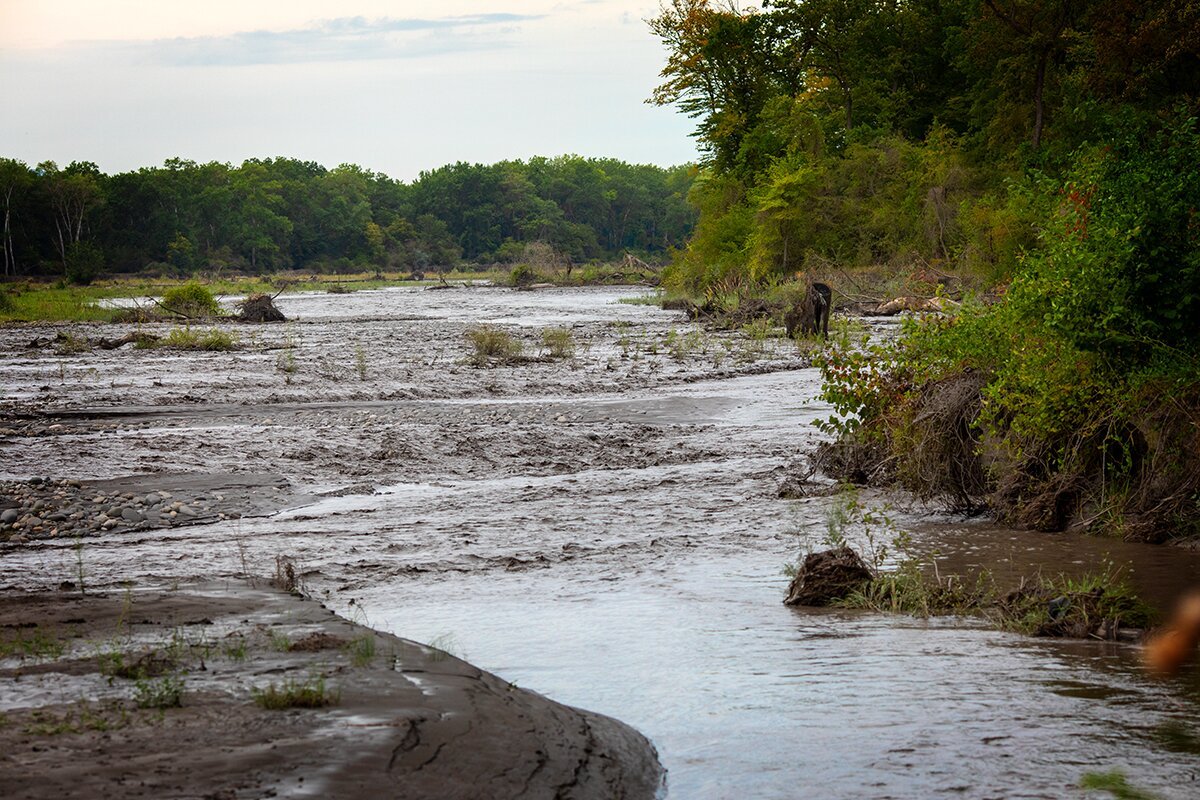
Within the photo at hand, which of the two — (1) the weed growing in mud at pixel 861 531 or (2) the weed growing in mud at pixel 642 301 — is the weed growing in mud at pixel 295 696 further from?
(2) the weed growing in mud at pixel 642 301

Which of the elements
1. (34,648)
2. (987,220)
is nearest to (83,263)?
(987,220)

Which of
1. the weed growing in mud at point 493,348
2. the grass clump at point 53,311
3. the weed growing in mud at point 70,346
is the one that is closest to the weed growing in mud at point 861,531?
the weed growing in mud at point 493,348

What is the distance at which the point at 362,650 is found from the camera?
20.4 ft

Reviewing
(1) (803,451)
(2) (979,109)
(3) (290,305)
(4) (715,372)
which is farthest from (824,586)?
(3) (290,305)

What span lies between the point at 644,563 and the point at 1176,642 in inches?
155

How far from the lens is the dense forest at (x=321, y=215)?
98812 millimetres

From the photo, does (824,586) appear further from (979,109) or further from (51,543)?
(979,109)

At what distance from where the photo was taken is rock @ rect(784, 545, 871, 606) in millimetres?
8125

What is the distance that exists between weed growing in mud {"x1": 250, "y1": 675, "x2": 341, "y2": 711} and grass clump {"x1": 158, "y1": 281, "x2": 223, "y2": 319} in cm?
3818

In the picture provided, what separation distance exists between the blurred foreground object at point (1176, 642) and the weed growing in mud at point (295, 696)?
433 centimetres

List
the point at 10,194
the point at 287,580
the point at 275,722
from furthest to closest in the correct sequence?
the point at 10,194 < the point at 287,580 < the point at 275,722

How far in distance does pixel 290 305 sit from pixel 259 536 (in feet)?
170

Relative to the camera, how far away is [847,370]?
12.5m

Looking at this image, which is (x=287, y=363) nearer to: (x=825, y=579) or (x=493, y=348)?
(x=493, y=348)
